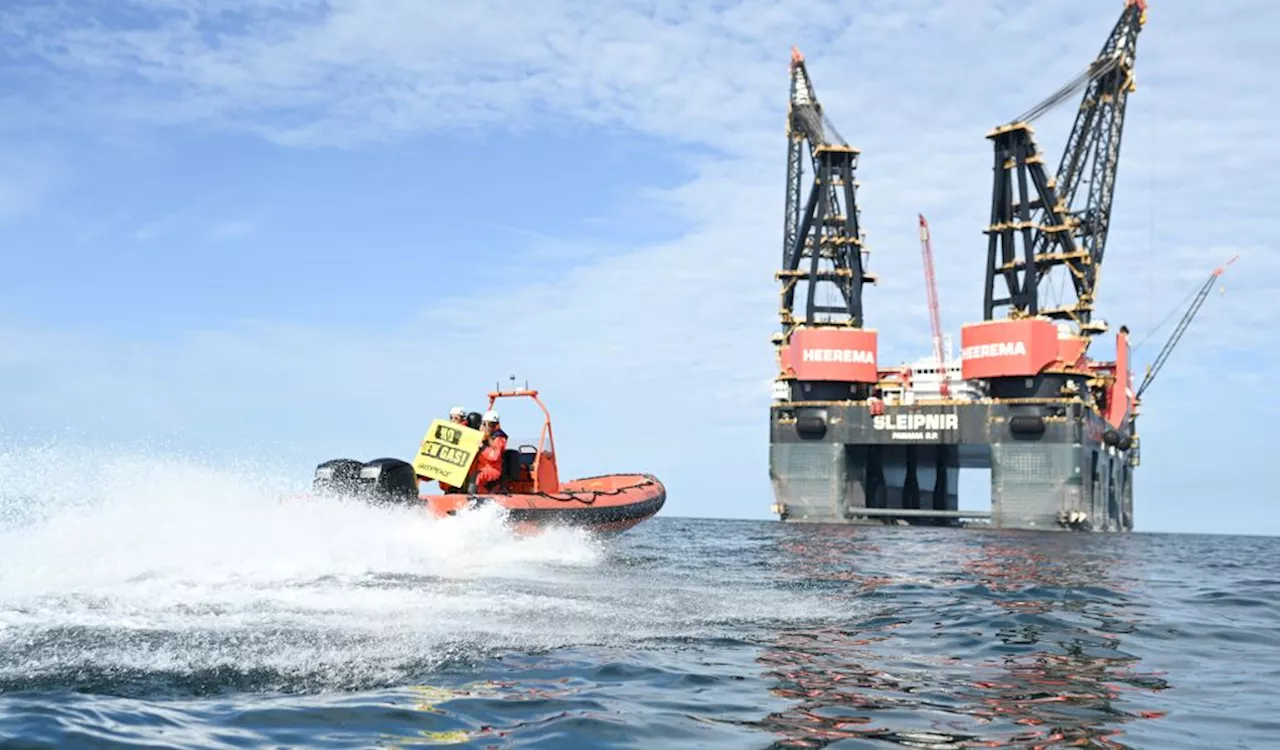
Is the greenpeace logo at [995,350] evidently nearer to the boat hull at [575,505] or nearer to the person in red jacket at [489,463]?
the boat hull at [575,505]

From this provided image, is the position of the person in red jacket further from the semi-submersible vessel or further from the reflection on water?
the semi-submersible vessel

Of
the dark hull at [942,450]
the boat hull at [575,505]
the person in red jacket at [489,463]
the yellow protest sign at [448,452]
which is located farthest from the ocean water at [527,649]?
the dark hull at [942,450]

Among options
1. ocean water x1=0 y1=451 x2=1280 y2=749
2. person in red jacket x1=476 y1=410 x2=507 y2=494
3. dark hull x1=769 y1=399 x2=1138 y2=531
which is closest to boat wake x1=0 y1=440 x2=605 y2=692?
ocean water x1=0 y1=451 x2=1280 y2=749

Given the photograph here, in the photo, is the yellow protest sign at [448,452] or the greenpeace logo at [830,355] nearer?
the yellow protest sign at [448,452]

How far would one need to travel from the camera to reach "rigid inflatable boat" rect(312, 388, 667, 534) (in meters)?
15.6

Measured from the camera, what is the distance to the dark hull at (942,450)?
49625 millimetres

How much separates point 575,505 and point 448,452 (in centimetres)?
252

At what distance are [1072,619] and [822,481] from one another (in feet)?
139

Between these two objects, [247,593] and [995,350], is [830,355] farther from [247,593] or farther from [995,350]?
[247,593]

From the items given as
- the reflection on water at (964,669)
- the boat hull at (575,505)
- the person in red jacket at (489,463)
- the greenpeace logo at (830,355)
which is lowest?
the reflection on water at (964,669)

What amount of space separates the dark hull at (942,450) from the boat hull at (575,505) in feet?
99.5

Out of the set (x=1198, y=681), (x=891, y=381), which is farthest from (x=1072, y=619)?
(x=891, y=381)

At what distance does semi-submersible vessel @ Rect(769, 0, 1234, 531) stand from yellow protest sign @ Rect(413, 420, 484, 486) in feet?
119

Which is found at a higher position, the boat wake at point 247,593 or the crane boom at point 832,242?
the crane boom at point 832,242
